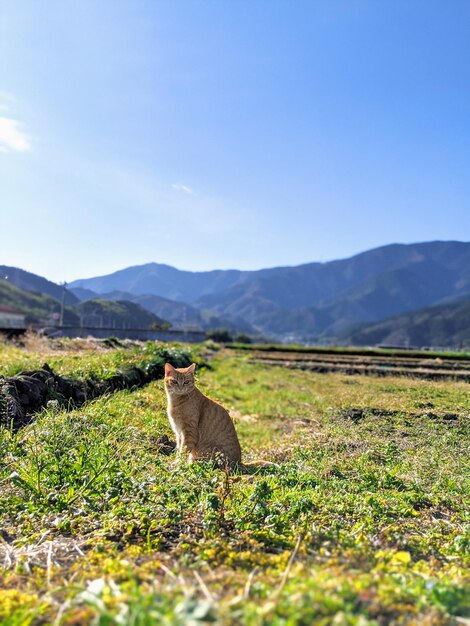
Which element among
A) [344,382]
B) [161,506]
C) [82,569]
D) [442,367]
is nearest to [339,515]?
[161,506]

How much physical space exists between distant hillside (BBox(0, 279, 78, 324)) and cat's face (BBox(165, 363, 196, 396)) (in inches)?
5180

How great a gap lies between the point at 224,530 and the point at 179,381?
136 inches

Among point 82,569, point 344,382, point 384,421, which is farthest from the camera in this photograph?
point 344,382

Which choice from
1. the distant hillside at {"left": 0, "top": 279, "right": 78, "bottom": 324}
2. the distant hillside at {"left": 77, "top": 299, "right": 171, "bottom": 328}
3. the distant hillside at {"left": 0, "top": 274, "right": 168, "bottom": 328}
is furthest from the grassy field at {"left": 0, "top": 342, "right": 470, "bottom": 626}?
the distant hillside at {"left": 0, "top": 279, "right": 78, "bottom": 324}

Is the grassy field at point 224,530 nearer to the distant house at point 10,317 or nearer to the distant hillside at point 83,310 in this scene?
the distant house at point 10,317

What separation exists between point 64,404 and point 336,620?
22.6 feet

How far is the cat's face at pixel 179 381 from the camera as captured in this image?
6.96 meters

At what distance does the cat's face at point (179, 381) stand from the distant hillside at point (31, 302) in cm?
13158

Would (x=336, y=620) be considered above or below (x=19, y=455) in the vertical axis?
above

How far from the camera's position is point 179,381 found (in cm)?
702

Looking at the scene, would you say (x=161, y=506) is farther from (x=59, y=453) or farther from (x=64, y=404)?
(x=64, y=404)

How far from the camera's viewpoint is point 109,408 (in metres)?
7.96

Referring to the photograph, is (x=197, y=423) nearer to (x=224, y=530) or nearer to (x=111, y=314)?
(x=224, y=530)

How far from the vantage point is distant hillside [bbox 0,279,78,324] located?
448 feet
